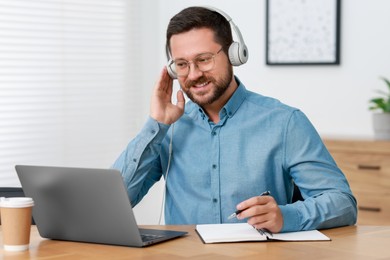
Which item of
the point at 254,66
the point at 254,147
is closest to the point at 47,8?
the point at 254,66

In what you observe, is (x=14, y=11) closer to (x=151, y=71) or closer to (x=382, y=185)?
(x=151, y=71)

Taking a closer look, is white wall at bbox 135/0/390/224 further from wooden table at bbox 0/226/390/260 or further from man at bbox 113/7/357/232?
wooden table at bbox 0/226/390/260

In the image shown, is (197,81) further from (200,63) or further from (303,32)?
(303,32)

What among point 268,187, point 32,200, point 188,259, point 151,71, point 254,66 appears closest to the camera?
point 188,259

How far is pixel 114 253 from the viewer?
6.37 feet

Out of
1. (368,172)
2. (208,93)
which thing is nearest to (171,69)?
(208,93)

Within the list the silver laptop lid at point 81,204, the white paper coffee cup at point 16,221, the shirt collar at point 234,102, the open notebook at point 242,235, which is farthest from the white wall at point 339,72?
the white paper coffee cup at point 16,221

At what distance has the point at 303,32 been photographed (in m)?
4.79

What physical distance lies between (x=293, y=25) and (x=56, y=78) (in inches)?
60.3

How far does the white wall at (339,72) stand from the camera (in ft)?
14.8

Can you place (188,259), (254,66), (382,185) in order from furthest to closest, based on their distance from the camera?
(254,66), (382,185), (188,259)

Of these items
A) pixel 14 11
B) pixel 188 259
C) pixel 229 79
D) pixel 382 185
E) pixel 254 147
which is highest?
pixel 14 11

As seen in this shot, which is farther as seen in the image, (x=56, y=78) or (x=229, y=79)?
(x=56, y=78)

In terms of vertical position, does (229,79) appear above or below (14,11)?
below
